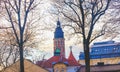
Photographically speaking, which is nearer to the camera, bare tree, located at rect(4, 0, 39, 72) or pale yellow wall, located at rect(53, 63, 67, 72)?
bare tree, located at rect(4, 0, 39, 72)

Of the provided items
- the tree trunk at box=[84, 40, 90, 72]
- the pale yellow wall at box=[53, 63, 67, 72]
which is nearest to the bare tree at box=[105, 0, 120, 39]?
the tree trunk at box=[84, 40, 90, 72]

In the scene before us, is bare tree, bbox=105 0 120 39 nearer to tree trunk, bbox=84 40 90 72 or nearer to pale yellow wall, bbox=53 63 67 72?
tree trunk, bbox=84 40 90 72

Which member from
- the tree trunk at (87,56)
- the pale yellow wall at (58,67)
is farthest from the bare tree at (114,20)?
the pale yellow wall at (58,67)

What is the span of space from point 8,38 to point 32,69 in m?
33.7

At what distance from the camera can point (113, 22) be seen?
75.3 feet

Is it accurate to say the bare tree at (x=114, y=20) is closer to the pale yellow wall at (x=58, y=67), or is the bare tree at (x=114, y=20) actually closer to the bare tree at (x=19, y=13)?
the bare tree at (x=19, y=13)

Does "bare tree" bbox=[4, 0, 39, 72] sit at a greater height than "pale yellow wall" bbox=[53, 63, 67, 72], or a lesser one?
greater

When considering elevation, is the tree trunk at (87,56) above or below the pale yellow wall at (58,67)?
above

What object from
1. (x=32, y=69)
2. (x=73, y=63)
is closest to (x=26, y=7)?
(x=32, y=69)

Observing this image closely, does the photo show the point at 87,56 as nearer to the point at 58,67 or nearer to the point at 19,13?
the point at 19,13

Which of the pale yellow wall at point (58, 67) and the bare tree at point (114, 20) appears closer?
the bare tree at point (114, 20)

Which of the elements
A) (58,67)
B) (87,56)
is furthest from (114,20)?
(58,67)

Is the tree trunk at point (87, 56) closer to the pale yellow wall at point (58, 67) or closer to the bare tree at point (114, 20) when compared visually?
the bare tree at point (114, 20)

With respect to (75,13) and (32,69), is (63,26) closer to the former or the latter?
(75,13)
